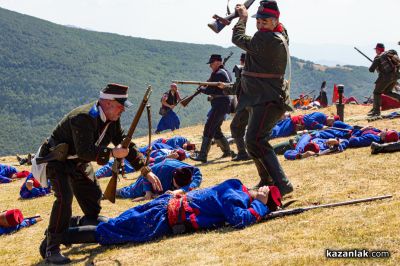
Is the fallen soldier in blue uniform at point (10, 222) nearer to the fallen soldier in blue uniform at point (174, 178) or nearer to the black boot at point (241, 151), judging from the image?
the fallen soldier in blue uniform at point (174, 178)

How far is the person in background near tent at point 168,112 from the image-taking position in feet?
61.6

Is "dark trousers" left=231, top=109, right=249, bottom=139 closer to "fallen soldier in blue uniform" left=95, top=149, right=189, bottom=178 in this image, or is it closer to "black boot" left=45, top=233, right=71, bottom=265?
"fallen soldier in blue uniform" left=95, top=149, right=189, bottom=178

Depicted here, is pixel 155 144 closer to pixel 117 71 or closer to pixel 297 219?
pixel 297 219

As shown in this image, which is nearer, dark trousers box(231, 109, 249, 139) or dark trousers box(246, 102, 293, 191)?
dark trousers box(246, 102, 293, 191)

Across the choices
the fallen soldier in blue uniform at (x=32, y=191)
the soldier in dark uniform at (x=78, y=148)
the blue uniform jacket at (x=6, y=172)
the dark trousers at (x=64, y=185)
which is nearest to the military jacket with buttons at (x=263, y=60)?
the soldier in dark uniform at (x=78, y=148)

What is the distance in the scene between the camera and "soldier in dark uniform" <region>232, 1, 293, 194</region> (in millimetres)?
6441

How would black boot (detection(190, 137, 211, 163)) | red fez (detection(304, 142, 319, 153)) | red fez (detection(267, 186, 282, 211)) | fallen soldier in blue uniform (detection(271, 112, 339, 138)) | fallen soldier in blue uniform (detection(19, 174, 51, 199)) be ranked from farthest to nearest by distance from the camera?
fallen soldier in blue uniform (detection(271, 112, 339, 138)) < black boot (detection(190, 137, 211, 163)) < red fez (detection(304, 142, 319, 153)) < fallen soldier in blue uniform (detection(19, 174, 51, 199)) < red fez (detection(267, 186, 282, 211))

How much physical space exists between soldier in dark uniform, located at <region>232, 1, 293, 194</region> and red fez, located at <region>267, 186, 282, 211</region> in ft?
1.79

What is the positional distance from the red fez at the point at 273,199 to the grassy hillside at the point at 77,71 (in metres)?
131

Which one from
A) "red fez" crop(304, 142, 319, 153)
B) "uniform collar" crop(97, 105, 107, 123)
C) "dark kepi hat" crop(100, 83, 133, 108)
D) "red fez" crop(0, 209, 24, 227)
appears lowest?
"red fez" crop(0, 209, 24, 227)

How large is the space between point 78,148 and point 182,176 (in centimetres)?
288

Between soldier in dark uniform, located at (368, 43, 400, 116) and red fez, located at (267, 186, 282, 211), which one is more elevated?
soldier in dark uniform, located at (368, 43, 400, 116)

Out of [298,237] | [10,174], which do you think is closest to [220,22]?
[298,237]

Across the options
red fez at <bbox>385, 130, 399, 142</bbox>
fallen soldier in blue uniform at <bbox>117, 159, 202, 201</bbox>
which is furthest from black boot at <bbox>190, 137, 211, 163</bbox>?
red fez at <bbox>385, 130, 399, 142</bbox>
